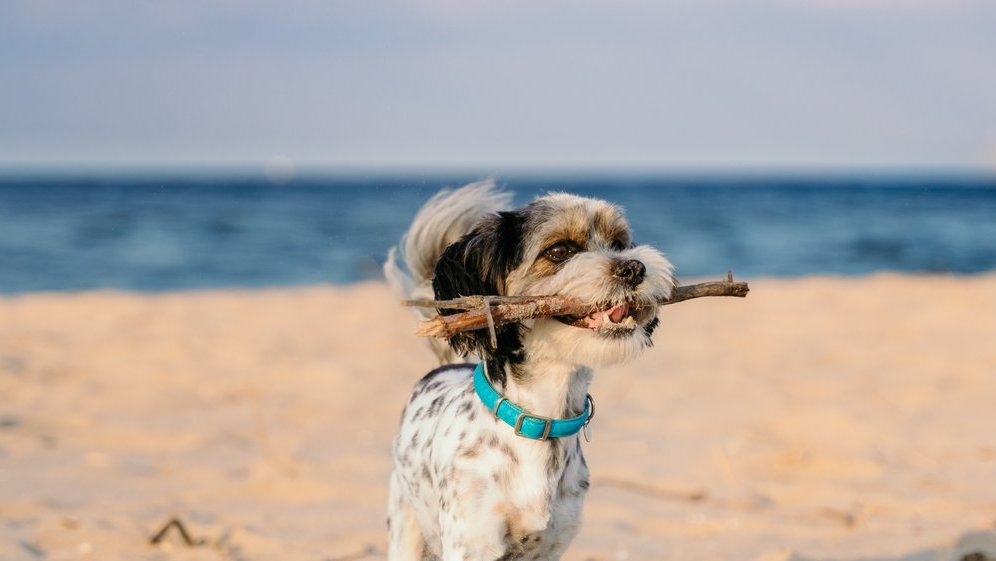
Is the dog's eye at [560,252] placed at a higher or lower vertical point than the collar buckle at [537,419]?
higher

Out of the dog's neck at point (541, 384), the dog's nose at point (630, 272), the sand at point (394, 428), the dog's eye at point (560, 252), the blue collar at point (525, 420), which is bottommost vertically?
the sand at point (394, 428)

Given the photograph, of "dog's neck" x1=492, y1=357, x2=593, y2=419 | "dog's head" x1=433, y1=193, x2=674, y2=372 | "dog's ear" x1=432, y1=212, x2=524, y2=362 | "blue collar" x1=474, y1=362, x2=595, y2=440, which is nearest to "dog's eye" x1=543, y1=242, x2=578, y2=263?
"dog's head" x1=433, y1=193, x2=674, y2=372

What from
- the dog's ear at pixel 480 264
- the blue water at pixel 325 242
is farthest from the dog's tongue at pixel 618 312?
the blue water at pixel 325 242

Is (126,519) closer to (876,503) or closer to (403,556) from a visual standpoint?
(403,556)

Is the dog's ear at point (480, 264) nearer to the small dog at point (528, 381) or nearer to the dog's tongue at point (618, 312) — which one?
the small dog at point (528, 381)

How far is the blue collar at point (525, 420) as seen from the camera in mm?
3396

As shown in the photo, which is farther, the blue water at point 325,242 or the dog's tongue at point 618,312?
the blue water at point 325,242

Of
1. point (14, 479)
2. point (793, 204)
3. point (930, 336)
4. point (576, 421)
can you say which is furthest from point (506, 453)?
point (793, 204)

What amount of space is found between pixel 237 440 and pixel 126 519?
1810 mm

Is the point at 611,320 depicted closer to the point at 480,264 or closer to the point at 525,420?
the point at 525,420

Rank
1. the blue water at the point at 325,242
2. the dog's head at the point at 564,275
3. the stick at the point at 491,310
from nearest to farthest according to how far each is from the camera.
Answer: the stick at the point at 491,310
the dog's head at the point at 564,275
the blue water at the point at 325,242

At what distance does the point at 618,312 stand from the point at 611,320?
37mm

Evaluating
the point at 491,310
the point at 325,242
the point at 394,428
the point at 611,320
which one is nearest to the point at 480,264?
the point at 491,310

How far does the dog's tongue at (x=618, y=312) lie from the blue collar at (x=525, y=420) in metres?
0.39
